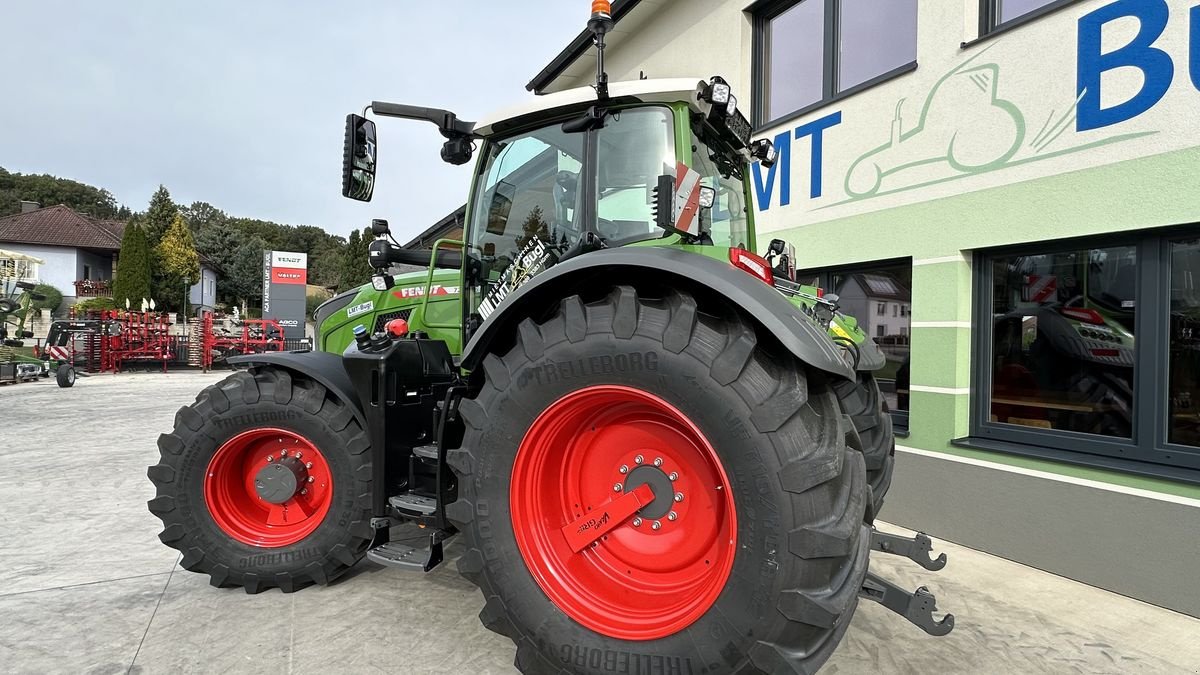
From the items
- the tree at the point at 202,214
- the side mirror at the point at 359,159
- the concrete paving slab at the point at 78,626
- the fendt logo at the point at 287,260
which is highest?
the tree at the point at 202,214

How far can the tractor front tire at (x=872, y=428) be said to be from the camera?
3.03m

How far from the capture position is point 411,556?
255cm

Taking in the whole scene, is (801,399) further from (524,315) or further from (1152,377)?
(1152,377)

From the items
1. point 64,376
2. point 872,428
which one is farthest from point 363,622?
point 64,376

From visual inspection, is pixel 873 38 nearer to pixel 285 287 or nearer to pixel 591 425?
pixel 591 425

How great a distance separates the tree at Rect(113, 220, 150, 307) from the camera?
30.3m

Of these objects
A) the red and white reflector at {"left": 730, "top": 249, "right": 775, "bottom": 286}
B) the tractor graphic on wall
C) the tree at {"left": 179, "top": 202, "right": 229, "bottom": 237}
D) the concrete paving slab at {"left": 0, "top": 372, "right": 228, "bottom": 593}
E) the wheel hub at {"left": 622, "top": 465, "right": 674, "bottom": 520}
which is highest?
the tree at {"left": 179, "top": 202, "right": 229, "bottom": 237}

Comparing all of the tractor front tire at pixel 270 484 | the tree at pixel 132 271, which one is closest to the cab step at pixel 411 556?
the tractor front tire at pixel 270 484

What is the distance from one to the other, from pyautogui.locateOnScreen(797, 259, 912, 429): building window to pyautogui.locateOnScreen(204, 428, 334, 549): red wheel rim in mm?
3764

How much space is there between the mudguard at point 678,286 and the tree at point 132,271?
35.5m

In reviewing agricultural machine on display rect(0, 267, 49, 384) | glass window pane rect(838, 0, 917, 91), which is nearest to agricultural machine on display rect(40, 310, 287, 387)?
agricultural machine on display rect(0, 267, 49, 384)

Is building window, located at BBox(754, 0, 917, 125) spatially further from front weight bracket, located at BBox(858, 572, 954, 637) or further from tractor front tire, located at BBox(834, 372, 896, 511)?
front weight bracket, located at BBox(858, 572, 954, 637)

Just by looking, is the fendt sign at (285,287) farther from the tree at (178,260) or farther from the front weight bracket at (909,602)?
the front weight bracket at (909,602)

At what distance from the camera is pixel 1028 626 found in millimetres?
2891
